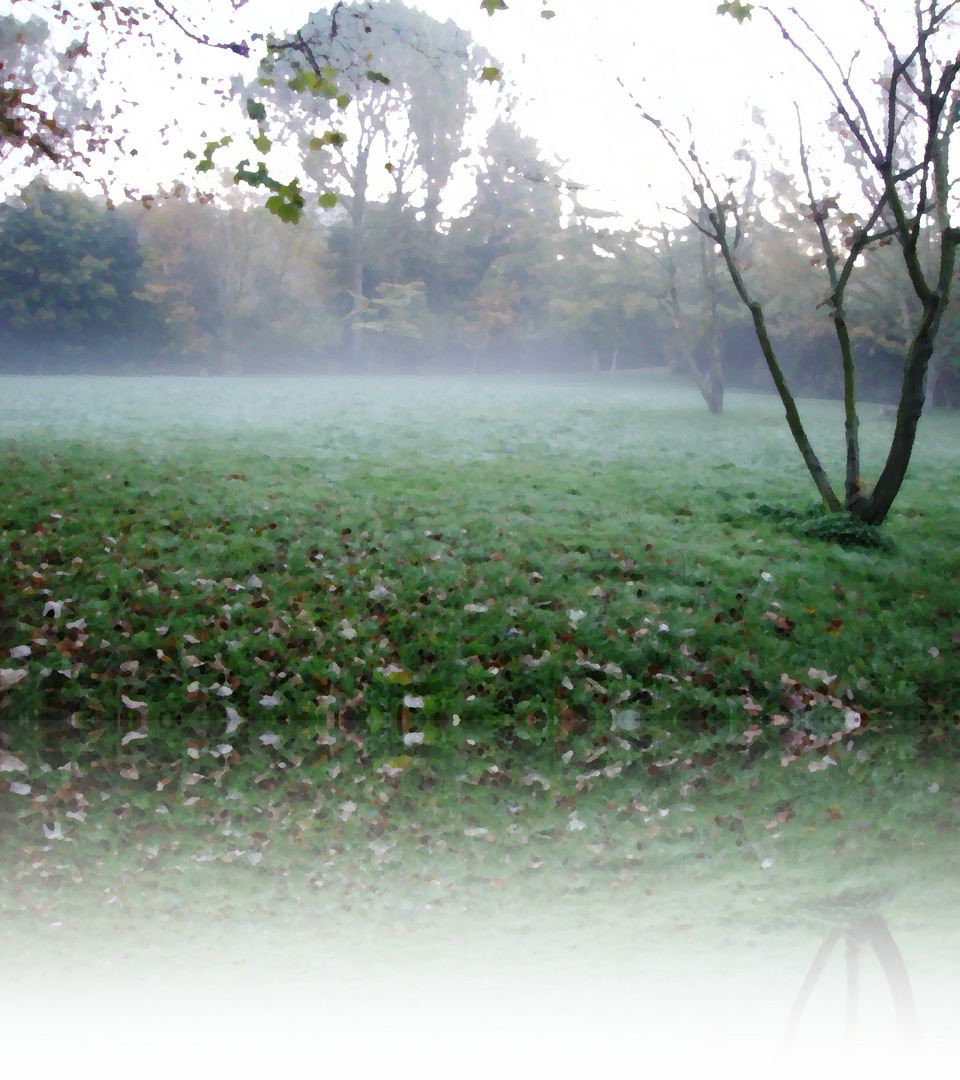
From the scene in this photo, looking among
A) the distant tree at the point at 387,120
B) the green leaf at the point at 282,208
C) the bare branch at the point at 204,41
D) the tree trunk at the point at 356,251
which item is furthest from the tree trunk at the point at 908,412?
the tree trunk at the point at 356,251

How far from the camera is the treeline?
2442cm

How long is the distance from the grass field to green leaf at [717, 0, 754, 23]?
13.6 ft

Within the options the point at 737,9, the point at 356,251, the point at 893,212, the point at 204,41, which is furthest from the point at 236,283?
the point at 737,9

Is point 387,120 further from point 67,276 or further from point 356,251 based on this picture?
point 67,276

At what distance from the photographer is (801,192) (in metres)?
22.2

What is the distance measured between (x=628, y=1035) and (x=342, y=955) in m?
0.81

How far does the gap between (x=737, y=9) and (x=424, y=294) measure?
23.0m

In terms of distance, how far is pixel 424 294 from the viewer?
98.3ft

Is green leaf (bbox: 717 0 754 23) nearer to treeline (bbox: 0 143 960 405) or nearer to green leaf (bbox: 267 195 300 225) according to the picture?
green leaf (bbox: 267 195 300 225)

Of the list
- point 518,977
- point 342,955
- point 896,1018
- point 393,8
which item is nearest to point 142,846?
point 342,955

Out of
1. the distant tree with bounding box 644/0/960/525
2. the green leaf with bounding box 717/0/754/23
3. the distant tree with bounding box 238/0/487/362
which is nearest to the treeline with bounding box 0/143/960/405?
the distant tree with bounding box 238/0/487/362

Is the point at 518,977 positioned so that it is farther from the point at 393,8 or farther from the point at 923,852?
the point at 393,8

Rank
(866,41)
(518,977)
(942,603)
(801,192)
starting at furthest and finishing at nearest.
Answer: (801,192) → (866,41) → (942,603) → (518,977)

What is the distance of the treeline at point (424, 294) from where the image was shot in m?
24.4
